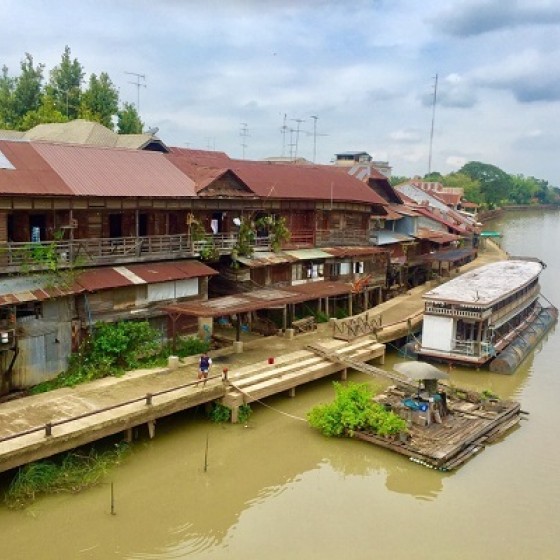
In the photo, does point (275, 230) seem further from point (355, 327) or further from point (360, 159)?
point (360, 159)

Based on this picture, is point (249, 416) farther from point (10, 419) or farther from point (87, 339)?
point (10, 419)

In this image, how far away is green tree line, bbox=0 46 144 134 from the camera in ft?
182

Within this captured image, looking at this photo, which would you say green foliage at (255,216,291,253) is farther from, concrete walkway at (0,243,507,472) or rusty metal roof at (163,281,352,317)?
concrete walkway at (0,243,507,472)

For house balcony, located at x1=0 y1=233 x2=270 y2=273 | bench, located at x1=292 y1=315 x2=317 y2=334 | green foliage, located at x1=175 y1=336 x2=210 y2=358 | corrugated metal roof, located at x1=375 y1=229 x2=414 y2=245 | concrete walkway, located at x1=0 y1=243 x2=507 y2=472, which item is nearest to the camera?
concrete walkway, located at x1=0 y1=243 x2=507 y2=472

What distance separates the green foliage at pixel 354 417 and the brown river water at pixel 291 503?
0.54 m

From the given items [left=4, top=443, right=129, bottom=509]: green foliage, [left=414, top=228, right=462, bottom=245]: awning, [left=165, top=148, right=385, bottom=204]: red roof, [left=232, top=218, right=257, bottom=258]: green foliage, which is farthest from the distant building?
[left=4, top=443, right=129, bottom=509]: green foliage

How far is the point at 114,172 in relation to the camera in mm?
25625

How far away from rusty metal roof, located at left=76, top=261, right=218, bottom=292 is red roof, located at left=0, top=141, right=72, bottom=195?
3358 millimetres

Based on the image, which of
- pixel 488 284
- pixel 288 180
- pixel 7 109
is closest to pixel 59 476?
pixel 288 180

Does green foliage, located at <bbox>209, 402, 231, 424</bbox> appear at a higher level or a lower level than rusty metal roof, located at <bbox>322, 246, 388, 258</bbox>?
lower

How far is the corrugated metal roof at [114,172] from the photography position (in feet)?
78.2

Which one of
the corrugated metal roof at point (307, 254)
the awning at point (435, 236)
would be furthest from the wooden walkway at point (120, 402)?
the awning at point (435, 236)

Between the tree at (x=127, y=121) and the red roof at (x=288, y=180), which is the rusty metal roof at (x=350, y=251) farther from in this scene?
the tree at (x=127, y=121)

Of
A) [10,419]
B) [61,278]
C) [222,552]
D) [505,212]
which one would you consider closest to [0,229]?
[61,278]
